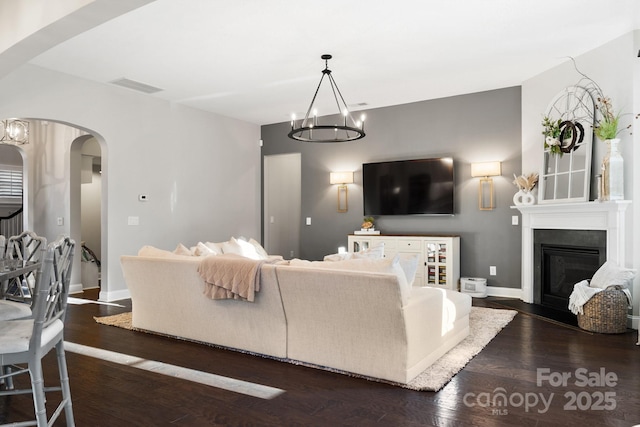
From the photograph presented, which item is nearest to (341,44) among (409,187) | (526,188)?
(409,187)

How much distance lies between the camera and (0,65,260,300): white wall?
5547 millimetres

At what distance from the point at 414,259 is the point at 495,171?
11.5ft

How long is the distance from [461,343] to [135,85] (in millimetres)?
5092

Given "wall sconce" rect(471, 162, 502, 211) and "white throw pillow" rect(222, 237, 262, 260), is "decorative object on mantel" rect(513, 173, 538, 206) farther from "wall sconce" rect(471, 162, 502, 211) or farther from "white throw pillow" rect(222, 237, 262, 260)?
"white throw pillow" rect(222, 237, 262, 260)

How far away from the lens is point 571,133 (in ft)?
17.0

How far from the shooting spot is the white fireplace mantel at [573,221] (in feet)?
14.8

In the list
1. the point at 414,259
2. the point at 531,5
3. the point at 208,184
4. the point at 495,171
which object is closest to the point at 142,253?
the point at 414,259

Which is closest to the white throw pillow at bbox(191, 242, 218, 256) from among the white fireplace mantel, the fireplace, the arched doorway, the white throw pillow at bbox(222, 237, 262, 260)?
the white throw pillow at bbox(222, 237, 262, 260)

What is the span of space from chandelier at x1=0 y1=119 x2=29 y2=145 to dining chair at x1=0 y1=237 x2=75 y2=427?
5538mm

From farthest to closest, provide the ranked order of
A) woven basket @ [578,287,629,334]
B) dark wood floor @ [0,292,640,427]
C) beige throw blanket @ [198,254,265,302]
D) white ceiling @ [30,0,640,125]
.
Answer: woven basket @ [578,287,629,334], white ceiling @ [30,0,640,125], beige throw blanket @ [198,254,265,302], dark wood floor @ [0,292,640,427]

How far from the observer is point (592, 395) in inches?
109

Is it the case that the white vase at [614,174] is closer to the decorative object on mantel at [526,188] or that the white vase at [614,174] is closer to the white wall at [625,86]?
the white wall at [625,86]

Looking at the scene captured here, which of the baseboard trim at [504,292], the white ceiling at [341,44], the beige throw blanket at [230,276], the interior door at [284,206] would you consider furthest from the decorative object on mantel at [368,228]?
the beige throw blanket at [230,276]

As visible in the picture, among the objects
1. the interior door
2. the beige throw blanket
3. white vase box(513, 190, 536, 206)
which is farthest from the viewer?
the interior door
